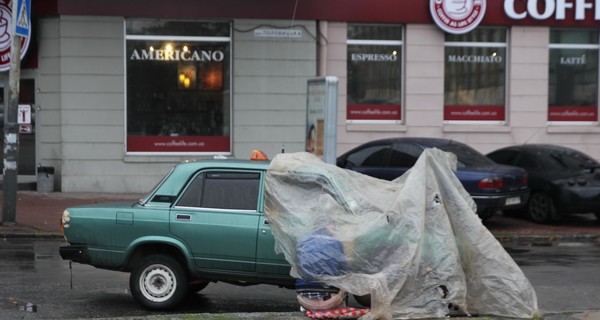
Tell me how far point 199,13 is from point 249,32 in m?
1.22

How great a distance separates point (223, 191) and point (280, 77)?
1066 centimetres

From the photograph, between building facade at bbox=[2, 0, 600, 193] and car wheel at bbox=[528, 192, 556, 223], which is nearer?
car wheel at bbox=[528, 192, 556, 223]

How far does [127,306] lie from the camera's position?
7.97 metres

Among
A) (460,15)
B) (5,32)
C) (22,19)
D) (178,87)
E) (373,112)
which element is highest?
(460,15)

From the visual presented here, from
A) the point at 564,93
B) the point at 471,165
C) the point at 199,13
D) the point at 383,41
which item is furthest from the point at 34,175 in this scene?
the point at 564,93

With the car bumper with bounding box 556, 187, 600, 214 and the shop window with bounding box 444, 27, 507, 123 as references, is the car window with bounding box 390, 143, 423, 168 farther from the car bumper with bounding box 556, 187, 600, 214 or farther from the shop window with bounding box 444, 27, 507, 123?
the shop window with bounding box 444, 27, 507, 123

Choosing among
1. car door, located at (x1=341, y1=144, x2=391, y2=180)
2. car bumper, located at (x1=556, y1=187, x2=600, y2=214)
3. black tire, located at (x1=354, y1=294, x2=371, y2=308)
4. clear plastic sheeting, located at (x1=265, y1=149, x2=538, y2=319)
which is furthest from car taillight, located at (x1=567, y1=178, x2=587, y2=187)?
black tire, located at (x1=354, y1=294, x2=371, y2=308)

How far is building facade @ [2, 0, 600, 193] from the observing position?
1752 cm

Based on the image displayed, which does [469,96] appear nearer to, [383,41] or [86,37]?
[383,41]

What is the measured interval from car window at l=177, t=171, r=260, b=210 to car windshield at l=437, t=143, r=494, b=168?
23.5ft

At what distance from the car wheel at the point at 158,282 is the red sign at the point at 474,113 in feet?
41.8

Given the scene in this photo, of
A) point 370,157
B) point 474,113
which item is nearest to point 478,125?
point 474,113

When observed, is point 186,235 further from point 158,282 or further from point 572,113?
point 572,113

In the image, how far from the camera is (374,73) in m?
19.1
